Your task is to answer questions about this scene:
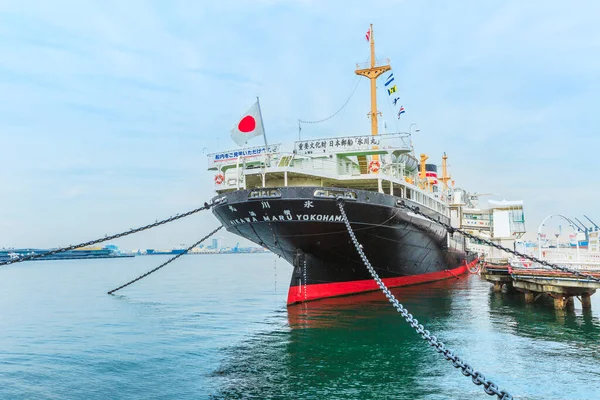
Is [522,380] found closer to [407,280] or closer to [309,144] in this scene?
[309,144]

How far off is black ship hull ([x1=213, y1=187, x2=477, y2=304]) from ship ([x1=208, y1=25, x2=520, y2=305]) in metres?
0.05

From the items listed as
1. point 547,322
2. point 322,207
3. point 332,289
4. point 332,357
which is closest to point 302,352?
point 332,357

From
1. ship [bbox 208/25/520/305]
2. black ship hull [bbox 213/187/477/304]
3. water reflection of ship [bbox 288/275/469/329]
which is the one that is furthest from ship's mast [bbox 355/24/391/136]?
water reflection of ship [bbox 288/275/469/329]

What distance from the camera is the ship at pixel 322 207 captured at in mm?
22641

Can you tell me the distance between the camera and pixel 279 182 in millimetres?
25953

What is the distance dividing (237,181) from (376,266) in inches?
377

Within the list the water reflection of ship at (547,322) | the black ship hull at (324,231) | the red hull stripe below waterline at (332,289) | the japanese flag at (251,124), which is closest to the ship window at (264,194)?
the black ship hull at (324,231)

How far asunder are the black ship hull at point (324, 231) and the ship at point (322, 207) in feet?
0.17

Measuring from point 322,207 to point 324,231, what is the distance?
1.45m

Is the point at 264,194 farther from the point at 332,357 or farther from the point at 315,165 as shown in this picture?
the point at 332,357

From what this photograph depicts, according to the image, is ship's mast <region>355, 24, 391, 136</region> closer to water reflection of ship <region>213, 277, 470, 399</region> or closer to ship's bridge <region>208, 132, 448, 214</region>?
ship's bridge <region>208, 132, 448, 214</region>

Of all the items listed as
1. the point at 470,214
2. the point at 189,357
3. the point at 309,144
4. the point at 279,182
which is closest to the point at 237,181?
the point at 279,182

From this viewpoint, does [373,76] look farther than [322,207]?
Yes

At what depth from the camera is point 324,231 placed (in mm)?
23078
